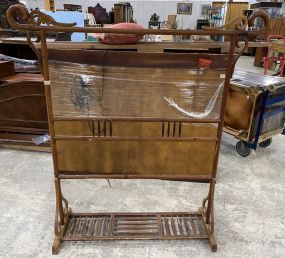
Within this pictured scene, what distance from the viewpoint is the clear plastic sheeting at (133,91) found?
1.81 meters

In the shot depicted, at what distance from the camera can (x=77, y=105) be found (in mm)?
1886

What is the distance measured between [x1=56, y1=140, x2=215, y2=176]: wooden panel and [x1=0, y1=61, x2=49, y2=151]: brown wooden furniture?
572 mm

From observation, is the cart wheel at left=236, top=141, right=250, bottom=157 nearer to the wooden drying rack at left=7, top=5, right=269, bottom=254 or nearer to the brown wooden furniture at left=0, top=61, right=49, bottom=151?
the wooden drying rack at left=7, top=5, right=269, bottom=254

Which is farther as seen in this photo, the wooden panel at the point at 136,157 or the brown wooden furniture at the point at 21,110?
the brown wooden furniture at the point at 21,110

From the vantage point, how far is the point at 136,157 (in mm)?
2162

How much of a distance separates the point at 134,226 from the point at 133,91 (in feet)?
2.83

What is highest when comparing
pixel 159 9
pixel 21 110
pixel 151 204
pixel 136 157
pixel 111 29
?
pixel 159 9

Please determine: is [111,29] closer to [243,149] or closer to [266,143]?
[243,149]

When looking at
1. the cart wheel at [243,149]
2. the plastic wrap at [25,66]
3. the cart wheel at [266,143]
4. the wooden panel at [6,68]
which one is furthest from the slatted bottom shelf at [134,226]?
the plastic wrap at [25,66]

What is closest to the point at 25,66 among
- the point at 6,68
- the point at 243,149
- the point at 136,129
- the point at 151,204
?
the point at 6,68

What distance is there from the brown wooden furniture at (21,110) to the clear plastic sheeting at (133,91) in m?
0.72

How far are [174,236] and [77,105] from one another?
1.03 m

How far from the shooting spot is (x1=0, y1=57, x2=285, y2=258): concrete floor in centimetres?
160

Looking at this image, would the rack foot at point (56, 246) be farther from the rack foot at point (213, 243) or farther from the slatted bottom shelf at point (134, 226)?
the rack foot at point (213, 243)
